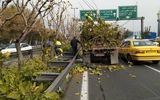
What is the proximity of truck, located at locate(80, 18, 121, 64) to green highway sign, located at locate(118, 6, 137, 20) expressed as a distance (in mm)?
33229

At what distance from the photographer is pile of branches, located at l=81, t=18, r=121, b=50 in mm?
24375

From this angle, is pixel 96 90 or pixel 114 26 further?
pixel 114 26

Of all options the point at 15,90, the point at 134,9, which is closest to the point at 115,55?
the point at 15,90

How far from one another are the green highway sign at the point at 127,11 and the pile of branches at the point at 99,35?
109ft

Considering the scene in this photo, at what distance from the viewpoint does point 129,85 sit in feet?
46.9

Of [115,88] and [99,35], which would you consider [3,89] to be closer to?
[115,88]

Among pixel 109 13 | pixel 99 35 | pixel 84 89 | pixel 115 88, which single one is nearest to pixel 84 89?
pixel 84 89

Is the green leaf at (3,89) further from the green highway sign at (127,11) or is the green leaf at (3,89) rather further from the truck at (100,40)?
the green highway sign at (127,11)

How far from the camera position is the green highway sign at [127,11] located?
5797 centimetres

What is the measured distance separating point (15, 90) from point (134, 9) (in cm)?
5293

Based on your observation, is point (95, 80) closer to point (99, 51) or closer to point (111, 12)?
point (99, 51)

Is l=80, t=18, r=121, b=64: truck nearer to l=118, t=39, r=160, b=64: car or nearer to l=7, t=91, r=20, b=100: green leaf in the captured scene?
l=118, t=39, r=160, b=64: car

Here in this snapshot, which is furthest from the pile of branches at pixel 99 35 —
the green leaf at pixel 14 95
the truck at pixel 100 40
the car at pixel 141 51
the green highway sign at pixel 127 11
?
the green highway sign at pixel 127 11

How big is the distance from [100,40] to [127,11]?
34.0 m
